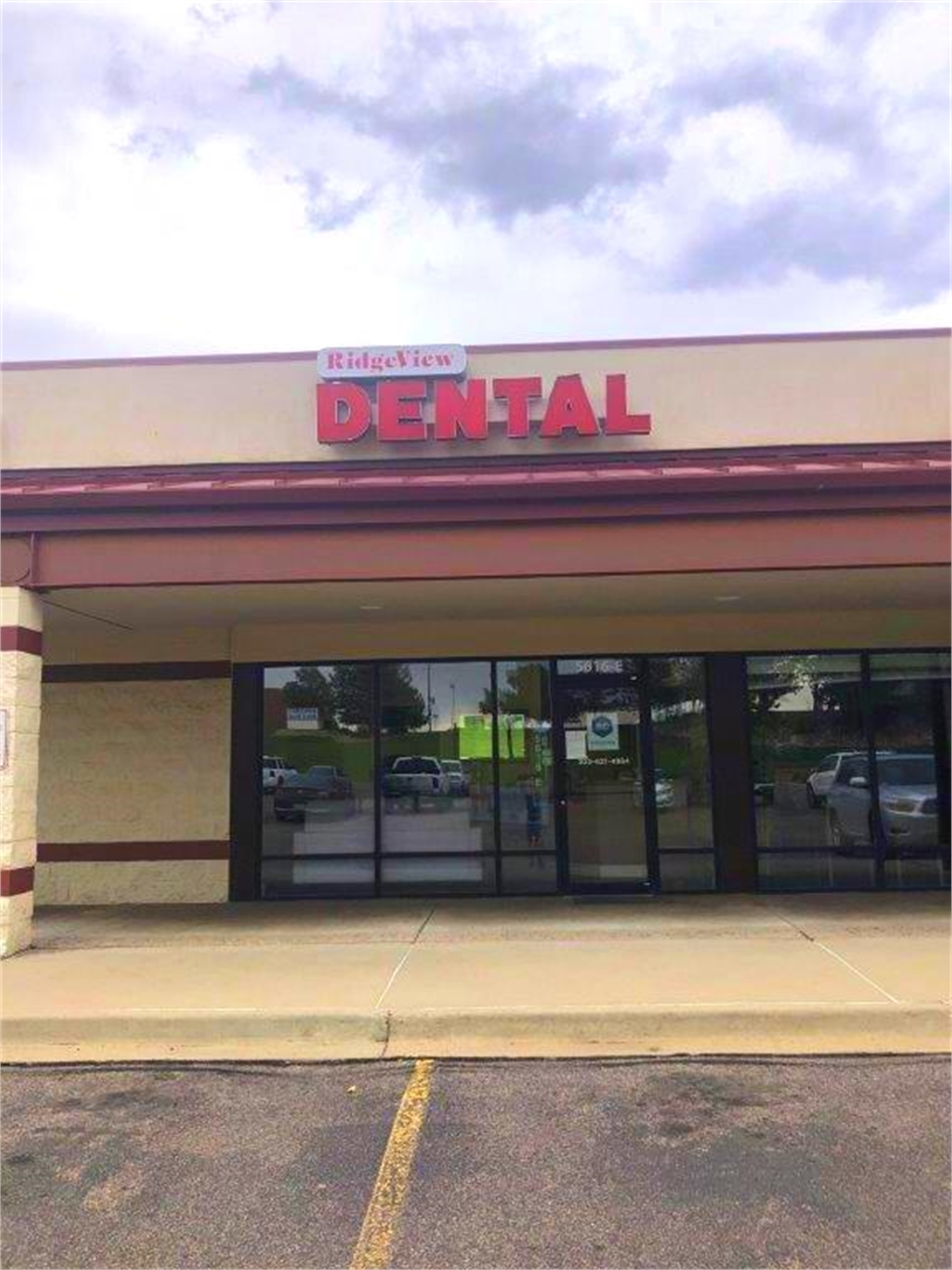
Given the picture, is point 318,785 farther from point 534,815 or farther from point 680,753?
point 680,753

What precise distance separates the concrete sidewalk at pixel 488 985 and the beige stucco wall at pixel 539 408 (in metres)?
5.03

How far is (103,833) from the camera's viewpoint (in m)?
11.1

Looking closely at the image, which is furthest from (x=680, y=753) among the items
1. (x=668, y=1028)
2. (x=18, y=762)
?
(x=18, y=762)

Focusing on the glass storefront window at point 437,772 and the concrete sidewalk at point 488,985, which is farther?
the glass storefront window at point 437,772

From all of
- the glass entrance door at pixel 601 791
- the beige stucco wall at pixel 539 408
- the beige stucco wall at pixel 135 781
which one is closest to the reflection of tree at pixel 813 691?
the glass entrance door at pixel 601 791

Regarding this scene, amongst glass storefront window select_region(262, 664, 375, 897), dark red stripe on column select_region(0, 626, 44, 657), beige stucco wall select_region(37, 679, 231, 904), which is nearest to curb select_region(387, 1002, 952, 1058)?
dark red stripe on column select_region(0, 626, 44, 657)

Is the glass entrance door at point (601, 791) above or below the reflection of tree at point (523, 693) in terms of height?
below

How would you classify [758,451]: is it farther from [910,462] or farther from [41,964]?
[41,964]

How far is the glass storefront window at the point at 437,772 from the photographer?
1109 cm

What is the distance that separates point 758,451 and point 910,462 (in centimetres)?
215

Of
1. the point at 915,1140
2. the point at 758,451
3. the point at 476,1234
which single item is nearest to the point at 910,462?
the point at 758,451

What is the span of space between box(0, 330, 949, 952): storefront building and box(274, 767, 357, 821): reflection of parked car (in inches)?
1.0

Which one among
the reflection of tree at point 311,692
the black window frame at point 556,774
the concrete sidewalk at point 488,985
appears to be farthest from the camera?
the reflection of tree at point 311,692

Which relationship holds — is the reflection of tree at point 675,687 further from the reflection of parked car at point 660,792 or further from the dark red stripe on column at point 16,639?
the dark red stripe on column at point 16,639
